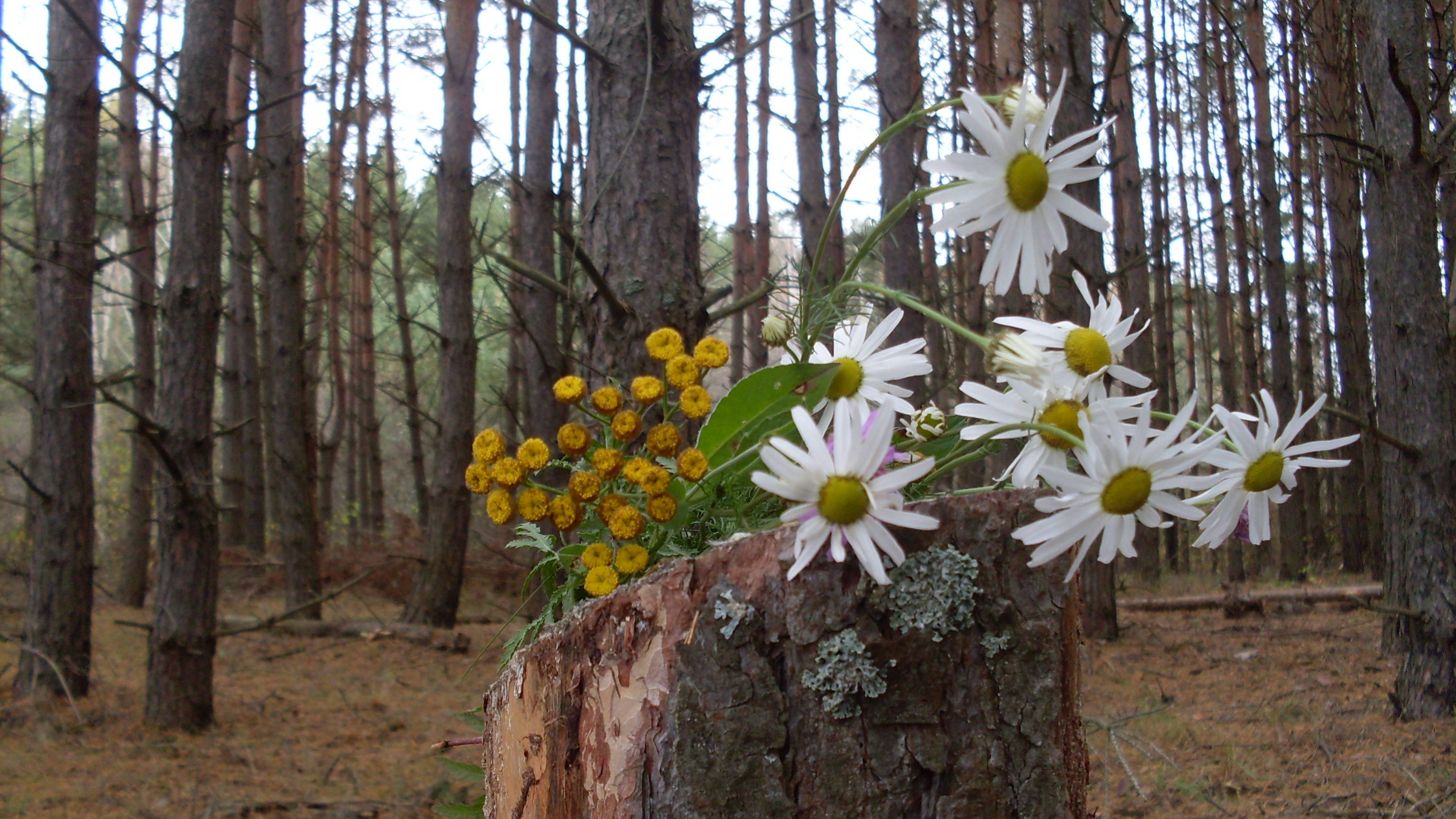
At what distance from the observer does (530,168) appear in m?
6.86

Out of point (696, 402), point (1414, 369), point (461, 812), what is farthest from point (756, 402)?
point (1414, 369)

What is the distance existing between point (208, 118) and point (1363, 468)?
11.3 metres

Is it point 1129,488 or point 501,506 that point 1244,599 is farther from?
point 501,506

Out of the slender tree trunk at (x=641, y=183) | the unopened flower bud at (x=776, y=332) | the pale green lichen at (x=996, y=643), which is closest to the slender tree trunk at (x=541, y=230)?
the slender tree trunk at (x=641, y=183)

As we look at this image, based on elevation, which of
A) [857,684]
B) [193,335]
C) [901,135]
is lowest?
[857,684]

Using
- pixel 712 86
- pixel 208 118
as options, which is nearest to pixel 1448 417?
pixel 712 86

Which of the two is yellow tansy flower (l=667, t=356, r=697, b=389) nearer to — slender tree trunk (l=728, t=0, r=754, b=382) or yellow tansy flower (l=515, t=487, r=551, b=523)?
yellow tansy flower (l=515, t=487, r=551, b=523)

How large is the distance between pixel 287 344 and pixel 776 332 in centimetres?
694

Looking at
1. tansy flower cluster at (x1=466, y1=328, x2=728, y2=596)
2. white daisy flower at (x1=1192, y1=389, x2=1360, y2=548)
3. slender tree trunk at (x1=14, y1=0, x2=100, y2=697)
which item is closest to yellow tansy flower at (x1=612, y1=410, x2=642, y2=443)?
tansy flower cluster at (x1=466, y1=328, x2=728, y2=596)

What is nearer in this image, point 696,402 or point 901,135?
point 696,402

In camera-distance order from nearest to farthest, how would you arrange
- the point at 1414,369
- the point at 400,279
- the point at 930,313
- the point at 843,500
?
the point at 843,500, the point at 930,313, the point at 1414,369, the point at 400,279

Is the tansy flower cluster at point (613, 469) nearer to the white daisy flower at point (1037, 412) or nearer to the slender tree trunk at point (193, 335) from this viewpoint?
the white daisy flower at point (1037, 412)

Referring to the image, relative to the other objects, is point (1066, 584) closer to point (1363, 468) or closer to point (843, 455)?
point (843, 455)

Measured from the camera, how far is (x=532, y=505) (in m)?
0.98
